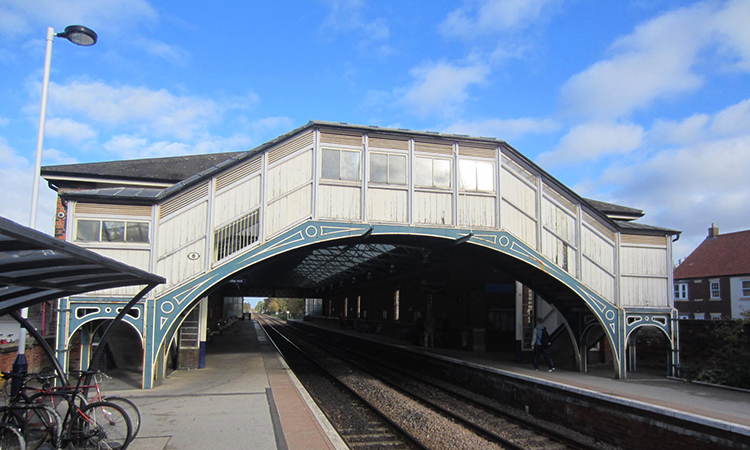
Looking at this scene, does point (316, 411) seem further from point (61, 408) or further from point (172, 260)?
point (172, 260)

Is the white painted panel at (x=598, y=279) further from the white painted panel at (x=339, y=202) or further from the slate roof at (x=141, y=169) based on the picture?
the slate roof at (x=141, y=169)

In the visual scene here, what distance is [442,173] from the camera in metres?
14.3

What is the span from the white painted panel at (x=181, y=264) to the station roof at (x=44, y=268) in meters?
5.74

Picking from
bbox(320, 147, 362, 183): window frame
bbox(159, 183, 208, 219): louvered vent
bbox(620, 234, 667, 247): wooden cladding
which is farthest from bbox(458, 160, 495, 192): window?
bbox(159, 183, 208, 219): louvered vent

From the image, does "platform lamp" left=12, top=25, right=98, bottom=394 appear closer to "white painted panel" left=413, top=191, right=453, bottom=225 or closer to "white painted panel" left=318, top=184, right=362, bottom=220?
"white painted panel" left=318, top=184, right=362, bottom=220

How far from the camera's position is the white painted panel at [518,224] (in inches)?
573

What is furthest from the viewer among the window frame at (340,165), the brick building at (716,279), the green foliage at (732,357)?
the brick building at (716,279)

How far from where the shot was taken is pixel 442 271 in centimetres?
2644

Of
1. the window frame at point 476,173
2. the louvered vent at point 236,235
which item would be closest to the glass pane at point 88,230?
the louvered vent at point 236,235

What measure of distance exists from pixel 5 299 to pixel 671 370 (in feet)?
51.7

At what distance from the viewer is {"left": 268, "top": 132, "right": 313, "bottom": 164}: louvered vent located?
1324 centimetres

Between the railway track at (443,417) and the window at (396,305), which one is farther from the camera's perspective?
the window at (396,305)

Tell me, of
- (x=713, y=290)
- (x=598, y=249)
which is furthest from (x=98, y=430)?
(x=713, y=290)

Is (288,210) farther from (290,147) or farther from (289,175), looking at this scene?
(290,147)
